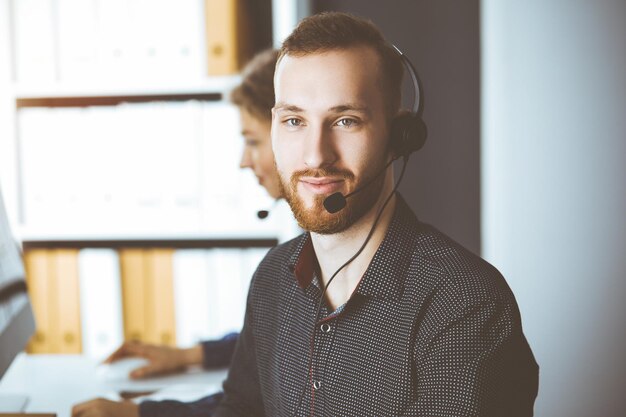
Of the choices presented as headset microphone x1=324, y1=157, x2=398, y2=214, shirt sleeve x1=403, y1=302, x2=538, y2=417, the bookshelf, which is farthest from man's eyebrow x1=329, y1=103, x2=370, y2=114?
the bookshelf

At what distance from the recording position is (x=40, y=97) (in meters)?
1.94

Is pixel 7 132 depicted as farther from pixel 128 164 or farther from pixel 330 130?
pixel 330 130

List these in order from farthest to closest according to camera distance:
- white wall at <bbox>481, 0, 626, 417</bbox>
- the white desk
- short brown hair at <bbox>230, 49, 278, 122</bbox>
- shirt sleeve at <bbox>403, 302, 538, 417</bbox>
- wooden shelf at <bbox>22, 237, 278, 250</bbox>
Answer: wooden shelf at <bbox>22, 237, 278, 250</bbox>, short brown hair at <bbox>230, 49, 278, 122</bbox>, white wall at <bbox>481, 0, 626, 417</bbox>, the white desk, shirt sleeve at <bbox>403, 302, 538, 417</bbox>

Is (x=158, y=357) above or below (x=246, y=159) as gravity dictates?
below

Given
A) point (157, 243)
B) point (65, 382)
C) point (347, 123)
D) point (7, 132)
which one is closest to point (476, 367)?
point (347, 123)

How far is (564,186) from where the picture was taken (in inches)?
58.3

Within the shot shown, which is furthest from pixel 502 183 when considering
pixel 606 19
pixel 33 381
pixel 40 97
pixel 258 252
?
pixel 40 97

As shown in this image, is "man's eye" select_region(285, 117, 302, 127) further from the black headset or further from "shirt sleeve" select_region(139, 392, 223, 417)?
"shirt sleeve" select_region(139, 392, 223, 417)

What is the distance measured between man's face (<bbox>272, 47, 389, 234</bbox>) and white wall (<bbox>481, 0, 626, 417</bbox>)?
63cm

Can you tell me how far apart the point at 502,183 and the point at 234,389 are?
78 centimetres

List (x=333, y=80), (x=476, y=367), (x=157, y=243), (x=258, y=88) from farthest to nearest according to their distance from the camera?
(x=157, y=243) < (x=258, y=88) < (x=333, y=80) < (x=476, y=367)

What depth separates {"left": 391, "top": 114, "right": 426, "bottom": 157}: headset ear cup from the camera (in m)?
1.02

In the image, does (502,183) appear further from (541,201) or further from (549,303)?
(549,303)

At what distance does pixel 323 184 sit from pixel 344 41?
0.21 meters
